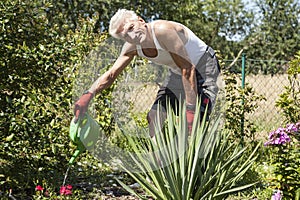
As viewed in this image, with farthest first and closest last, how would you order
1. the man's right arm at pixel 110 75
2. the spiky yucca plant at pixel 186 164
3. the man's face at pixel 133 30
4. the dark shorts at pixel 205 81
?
the man's right arm at pixel 110 75
the dark shorts at pixel 205 81
the man's face at pixel 133 30
the spiky yucca plant at pixel 186 164

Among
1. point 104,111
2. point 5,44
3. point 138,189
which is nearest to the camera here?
point 5,44

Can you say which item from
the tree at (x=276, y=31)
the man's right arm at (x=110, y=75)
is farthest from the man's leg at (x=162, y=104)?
the tree at (x=276, y=31)

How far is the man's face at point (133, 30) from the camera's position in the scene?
326 cm

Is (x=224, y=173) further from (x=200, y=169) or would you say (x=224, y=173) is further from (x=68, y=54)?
(x=68, y=54)

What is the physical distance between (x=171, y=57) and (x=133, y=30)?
0.35 m

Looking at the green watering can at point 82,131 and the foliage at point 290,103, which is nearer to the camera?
the green watering can at point 82,131

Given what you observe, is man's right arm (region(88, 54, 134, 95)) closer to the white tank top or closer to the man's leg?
the white tank top

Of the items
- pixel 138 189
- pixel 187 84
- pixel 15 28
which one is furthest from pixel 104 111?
pixel 187 84

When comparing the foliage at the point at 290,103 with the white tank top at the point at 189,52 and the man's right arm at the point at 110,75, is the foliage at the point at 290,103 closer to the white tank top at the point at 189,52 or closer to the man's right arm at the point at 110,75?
the white tank top at the point at 189,52

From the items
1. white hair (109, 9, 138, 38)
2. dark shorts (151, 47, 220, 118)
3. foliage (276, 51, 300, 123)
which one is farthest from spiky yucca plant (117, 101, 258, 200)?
foliage (276, 51, 300, 123)

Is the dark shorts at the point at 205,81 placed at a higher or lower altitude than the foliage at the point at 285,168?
higher

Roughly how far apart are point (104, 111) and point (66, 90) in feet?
2.60

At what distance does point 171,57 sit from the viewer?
3439mm

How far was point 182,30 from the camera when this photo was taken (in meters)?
3.41
